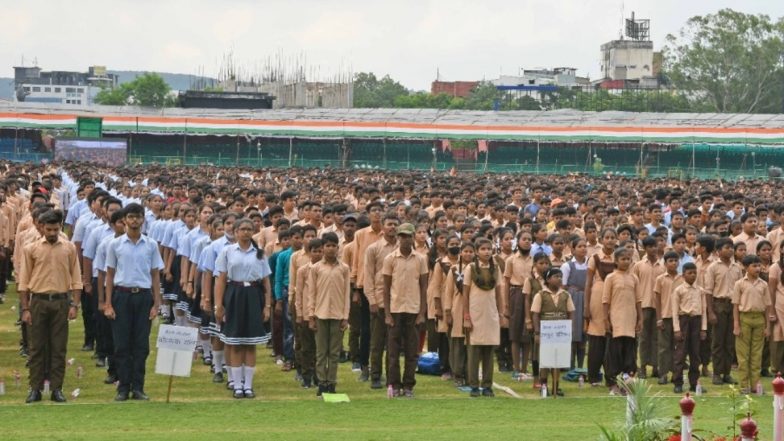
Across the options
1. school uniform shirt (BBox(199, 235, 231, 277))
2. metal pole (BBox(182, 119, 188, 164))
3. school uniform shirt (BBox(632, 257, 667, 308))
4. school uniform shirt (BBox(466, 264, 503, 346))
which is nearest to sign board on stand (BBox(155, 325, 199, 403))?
school uniform shirt (BBox(199, 235, 231, 277))

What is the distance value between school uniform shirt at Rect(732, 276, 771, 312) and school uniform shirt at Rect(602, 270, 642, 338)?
3.80 feet

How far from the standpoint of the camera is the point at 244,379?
1625 cm

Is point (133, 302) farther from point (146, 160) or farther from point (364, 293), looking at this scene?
point (146, 160)

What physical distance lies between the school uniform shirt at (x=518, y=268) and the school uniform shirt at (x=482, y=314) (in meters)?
1.73

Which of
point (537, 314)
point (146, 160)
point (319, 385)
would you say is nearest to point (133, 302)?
point (319, 385)

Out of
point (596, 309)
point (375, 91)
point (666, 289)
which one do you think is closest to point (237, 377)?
point (596, 309)

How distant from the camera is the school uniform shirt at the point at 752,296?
55.8ft

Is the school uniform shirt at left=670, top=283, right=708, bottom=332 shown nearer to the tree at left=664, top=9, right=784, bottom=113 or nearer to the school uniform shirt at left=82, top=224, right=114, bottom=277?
the school uniform shirt at left=82, top=224, right=114, bottom=277

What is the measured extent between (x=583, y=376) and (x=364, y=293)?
9.17ft


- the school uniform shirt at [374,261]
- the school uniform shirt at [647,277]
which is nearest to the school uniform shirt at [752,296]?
the school uniform shirt at [647,277]

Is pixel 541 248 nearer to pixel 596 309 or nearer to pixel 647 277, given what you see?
pixel 647 277

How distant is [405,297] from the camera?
16.6 meters

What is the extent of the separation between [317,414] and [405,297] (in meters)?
2.17

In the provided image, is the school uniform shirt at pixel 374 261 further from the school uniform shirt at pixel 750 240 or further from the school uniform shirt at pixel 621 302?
the school uniform shirt at pixel 750 240
